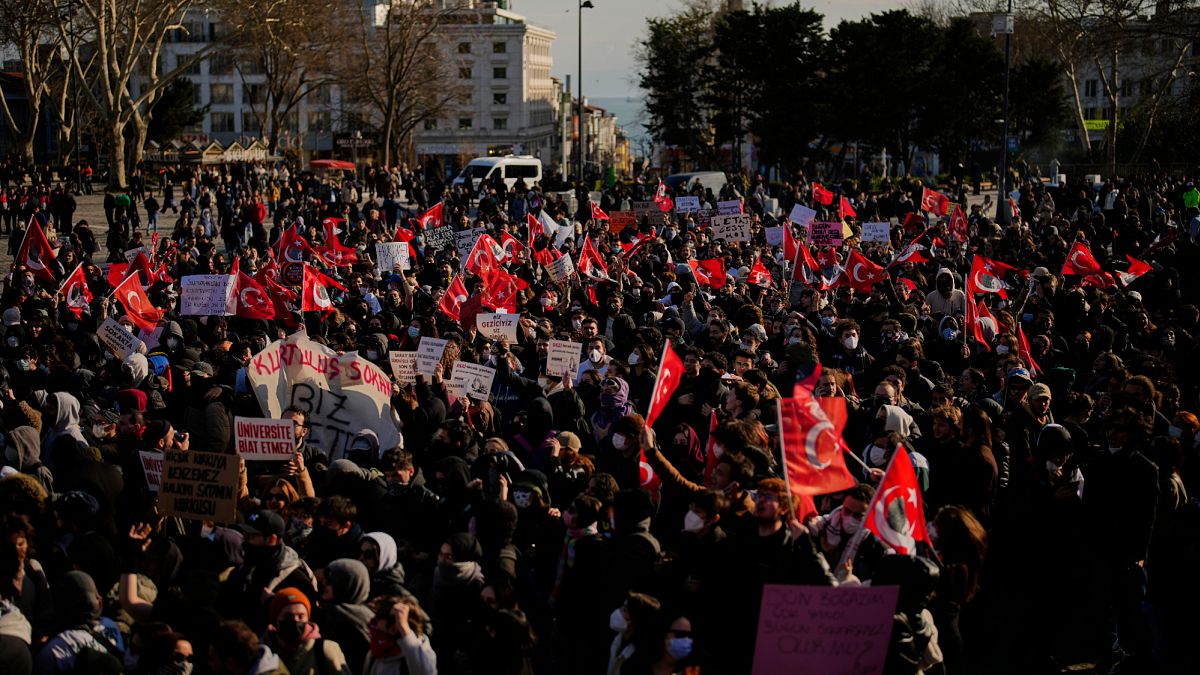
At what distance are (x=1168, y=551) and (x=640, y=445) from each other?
297cm

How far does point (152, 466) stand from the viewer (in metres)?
8.52

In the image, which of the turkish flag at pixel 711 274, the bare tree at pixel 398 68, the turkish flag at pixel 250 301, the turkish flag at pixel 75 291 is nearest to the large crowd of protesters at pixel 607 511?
the turkish flag at pixel 250 301

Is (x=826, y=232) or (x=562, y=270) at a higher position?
(x=826, y=232)

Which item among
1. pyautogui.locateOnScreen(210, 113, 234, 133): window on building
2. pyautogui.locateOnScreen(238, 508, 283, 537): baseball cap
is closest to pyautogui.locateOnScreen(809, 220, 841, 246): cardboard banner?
pyautogui.locateOnScreen(238, 508, 283, 537): baseball cap

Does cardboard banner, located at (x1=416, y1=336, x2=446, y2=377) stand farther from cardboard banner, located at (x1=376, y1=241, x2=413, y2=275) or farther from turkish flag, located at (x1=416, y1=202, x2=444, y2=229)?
turkish flag, located at (x1=416, y1=202, x2=444, y2=229)

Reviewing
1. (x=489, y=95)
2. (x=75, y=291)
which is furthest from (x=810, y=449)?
(x=489, y=95)

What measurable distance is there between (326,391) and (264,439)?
136 cm

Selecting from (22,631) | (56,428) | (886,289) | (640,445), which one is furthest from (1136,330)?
(22,631)

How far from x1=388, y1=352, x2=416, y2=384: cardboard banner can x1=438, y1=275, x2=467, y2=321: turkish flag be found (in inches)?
159

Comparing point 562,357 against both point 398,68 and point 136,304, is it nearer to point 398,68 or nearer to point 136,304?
point 136,304

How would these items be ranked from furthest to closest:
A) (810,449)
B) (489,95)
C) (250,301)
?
1. (489,95)
2. (250,301)
3. (810,449)

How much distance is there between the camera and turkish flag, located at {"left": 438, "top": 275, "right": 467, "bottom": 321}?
49.8ft

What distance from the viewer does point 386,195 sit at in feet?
126

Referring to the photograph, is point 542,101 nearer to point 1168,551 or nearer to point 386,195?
point 386,195
